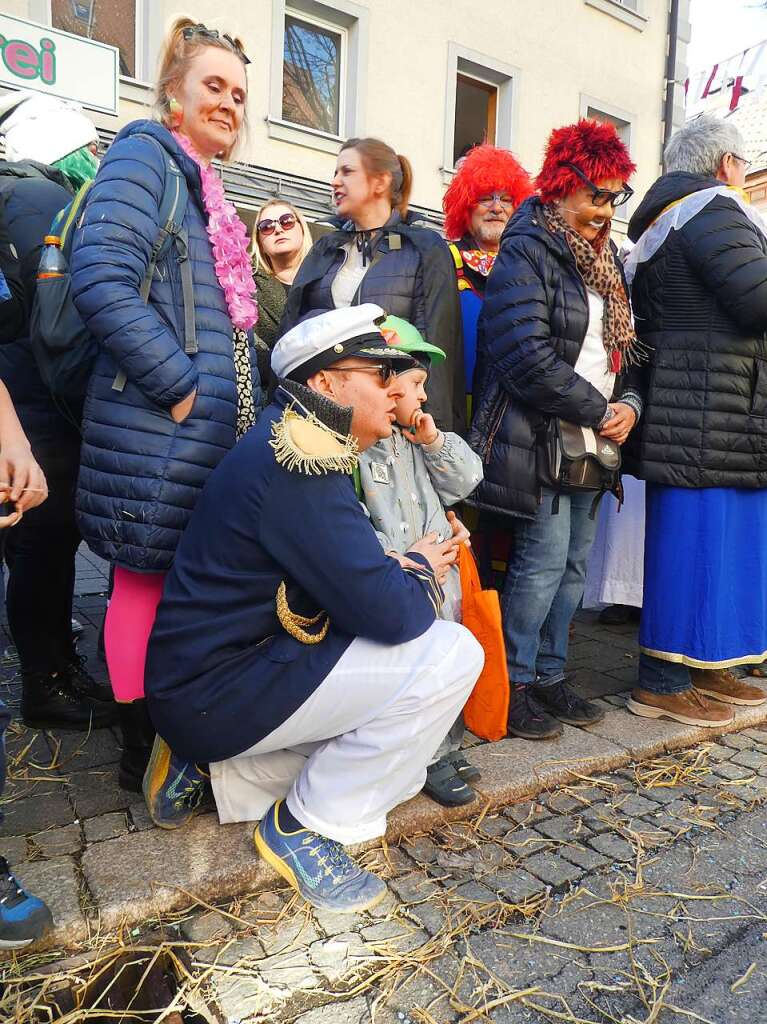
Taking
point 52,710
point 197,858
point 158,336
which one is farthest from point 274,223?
point 197,858

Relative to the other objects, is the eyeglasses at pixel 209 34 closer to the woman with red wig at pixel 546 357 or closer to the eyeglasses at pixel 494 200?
the woman with red wig at pixel 546 357

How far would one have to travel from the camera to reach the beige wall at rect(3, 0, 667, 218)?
985 cm

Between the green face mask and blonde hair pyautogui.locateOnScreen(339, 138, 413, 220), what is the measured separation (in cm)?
96

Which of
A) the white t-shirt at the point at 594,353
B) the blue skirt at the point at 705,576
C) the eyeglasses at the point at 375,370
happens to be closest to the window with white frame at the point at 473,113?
the white t-shirt at the point at 594,353

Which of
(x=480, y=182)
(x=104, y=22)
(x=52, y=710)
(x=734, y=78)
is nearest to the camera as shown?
(x=52, y=710)

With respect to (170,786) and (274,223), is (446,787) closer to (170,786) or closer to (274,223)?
(170,786)

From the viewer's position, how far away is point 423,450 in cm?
277

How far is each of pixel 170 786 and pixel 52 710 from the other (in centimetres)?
98

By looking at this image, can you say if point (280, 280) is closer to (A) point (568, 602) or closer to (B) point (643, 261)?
(B) point (643, 261)

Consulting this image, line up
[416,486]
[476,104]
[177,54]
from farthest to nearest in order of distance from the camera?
[476,104] → [416,486] → [177,54]

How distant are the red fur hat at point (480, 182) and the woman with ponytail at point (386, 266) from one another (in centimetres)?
56

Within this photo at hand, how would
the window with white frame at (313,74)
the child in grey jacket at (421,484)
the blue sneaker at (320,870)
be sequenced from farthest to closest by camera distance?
the window with white frame at (313,74)
the child in grey jacket at (421,484)
the blue sneaker at (320,870)

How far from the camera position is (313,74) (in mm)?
10586

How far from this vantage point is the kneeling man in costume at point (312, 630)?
2.06 metres
